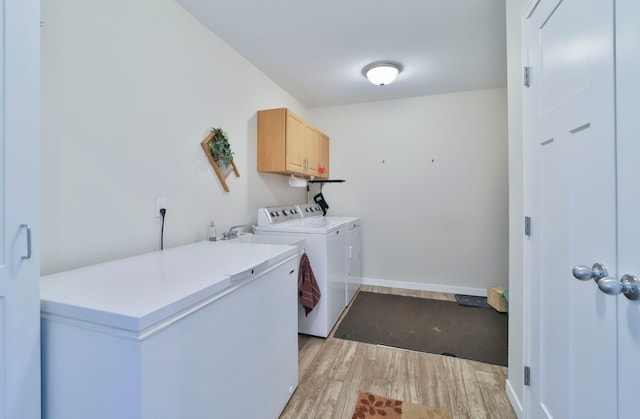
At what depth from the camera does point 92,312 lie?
764 millimetres

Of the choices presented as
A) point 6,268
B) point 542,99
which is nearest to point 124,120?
point 6,268

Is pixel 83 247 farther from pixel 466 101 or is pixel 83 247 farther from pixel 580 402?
pixel 466 101

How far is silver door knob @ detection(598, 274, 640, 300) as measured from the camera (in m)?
0.68

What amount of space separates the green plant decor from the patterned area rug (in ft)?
6.21

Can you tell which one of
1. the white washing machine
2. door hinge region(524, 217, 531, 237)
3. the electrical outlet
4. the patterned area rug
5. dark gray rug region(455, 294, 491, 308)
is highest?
the electrical outlet

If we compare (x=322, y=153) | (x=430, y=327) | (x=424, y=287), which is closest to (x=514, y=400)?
(x=430, y=327)

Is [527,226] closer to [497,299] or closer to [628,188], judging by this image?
[628,188]

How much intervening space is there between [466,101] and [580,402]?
312cm

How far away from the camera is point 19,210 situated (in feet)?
2.61

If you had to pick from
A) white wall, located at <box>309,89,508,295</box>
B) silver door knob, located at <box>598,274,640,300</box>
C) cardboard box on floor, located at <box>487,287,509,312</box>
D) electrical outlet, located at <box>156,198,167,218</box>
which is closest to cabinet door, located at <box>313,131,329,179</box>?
white wall, located at <box>309,89,508,295</box>

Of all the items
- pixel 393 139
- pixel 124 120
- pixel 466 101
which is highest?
pixel 466 101

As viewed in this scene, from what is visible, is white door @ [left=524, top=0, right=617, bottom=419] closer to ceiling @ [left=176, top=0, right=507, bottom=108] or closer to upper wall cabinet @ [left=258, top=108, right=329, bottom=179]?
ceiling @ [left=176, top=0, right=507, bottom=108]

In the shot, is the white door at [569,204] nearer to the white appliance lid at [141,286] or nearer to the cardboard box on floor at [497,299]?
the white appliance lid at [141,286]

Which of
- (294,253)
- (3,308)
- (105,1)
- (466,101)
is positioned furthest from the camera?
(466,101)
